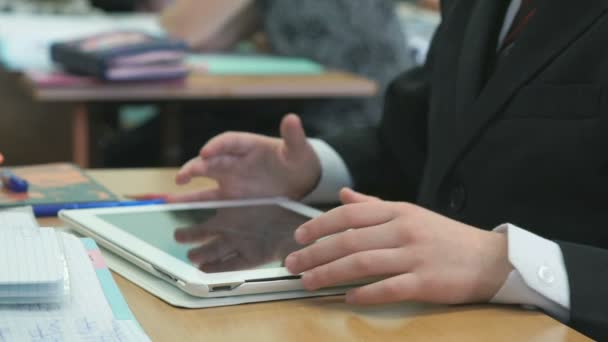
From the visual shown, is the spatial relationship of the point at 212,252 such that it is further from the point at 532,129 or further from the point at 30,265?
the point at 532,129

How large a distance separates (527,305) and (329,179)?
1.47 feet

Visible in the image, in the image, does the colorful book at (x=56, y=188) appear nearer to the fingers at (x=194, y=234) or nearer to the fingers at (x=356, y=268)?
the fingers at (x=194, y=234)

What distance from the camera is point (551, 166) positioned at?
979mm

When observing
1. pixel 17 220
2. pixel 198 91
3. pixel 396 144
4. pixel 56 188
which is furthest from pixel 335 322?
pixel 198 91

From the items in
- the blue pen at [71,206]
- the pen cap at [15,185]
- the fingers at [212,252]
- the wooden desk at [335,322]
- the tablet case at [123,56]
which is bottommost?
the tablet case at [123,56]

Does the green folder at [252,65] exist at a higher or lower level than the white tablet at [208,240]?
lower

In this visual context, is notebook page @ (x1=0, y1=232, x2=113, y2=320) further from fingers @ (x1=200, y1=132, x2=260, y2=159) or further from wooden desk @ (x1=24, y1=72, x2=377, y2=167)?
wooden desk @ (x1=24, y1=72, x2=377, y2=167)

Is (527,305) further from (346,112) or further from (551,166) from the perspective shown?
(346,112)

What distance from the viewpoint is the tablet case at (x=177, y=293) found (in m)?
0.73

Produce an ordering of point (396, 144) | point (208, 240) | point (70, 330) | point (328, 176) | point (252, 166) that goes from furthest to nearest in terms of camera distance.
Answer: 1. point (396, 144)
2. point (328, 176)
3. point (252, 166)
4. point (208, 240)
5. point (70, 330)

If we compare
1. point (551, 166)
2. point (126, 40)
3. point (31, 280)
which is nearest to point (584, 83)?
point (551, 166)

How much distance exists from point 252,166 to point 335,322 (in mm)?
406

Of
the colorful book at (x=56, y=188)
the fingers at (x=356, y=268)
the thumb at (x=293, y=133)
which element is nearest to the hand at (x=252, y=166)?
the thumb at (x=293, y=133)

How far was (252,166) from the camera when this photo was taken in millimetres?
1098
